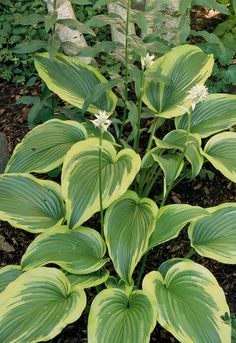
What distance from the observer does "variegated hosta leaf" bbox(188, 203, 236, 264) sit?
271 centimetres

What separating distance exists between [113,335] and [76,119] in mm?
1483

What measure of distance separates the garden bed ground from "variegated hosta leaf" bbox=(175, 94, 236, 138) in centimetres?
48

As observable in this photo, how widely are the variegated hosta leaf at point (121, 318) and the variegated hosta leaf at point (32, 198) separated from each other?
533 millimetres

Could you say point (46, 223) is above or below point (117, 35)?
below

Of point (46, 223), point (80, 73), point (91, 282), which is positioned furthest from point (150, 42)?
point (91, 282)

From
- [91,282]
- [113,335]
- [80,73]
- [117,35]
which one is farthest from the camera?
[117,35]

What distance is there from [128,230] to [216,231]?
459 mm

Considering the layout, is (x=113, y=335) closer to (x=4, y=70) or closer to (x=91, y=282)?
(x=91, y=282)

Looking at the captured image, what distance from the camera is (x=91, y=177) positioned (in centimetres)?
278

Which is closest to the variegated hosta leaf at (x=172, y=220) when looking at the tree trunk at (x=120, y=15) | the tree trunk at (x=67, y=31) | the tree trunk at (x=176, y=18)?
the tree trunk at (x=176, y=18)

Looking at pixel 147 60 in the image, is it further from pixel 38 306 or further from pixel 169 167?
pixel 38 306

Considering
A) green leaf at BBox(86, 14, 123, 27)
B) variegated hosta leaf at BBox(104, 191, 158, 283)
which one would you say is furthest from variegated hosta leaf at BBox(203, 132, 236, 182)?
green leaf at BBox(86, 14, 123, 27)

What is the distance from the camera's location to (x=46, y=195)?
2.95m

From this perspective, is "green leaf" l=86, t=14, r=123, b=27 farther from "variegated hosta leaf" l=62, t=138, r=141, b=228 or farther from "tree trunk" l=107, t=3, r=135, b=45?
"tree trunk" l=107, t=3, r=135, b=45
